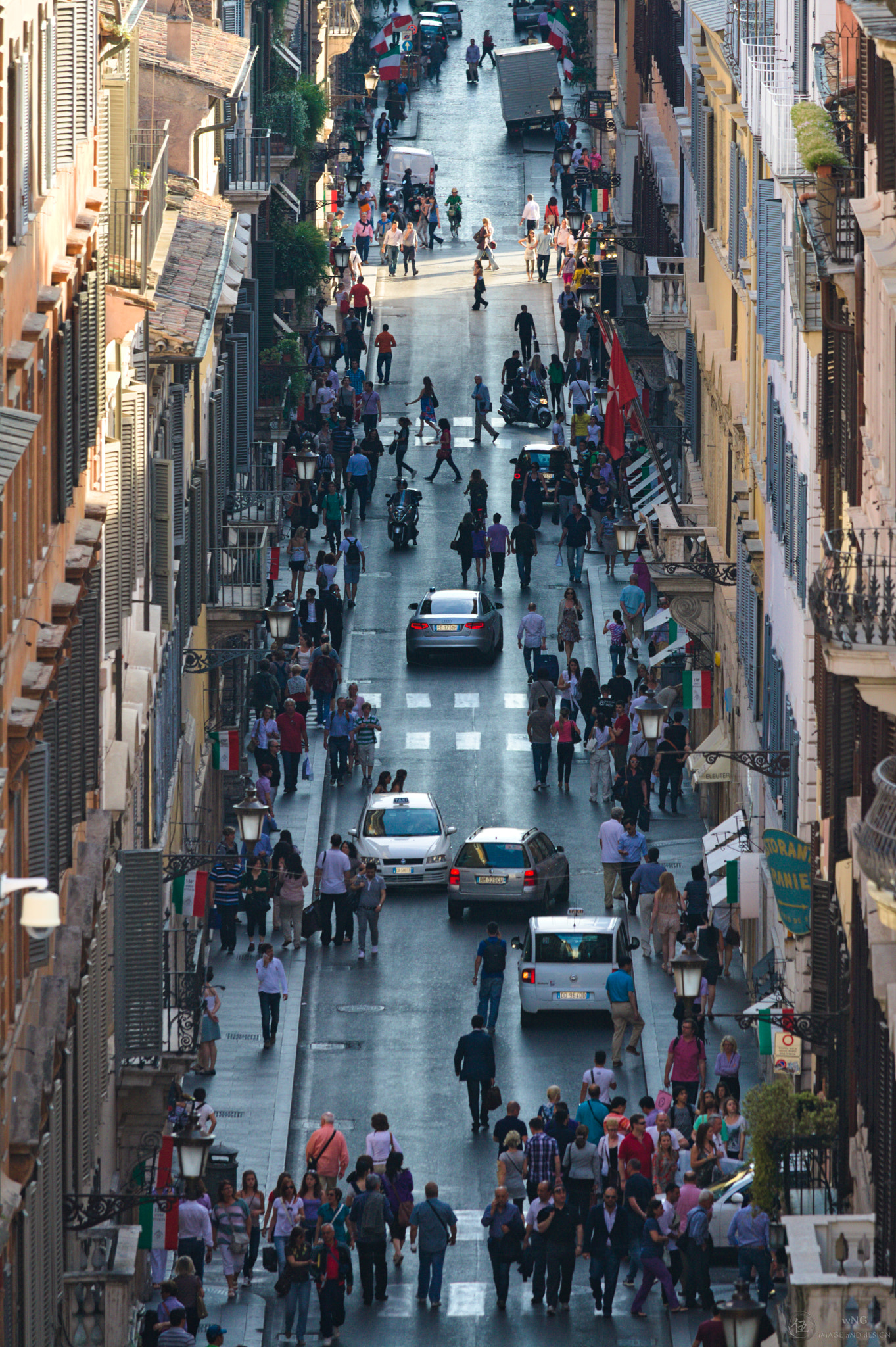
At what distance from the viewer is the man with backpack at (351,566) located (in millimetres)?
61594

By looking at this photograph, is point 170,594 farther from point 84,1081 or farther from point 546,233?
point 546,233

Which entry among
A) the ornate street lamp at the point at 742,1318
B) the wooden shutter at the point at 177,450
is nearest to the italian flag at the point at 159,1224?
the ornate street lamp at the point at 742,1318

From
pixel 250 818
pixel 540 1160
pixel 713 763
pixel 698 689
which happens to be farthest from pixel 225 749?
pixel 540 1160

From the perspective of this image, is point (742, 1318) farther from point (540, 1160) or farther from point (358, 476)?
point (358, 476)

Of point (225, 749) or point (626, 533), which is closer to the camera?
point (225, 749)

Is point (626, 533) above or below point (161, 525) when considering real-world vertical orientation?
below

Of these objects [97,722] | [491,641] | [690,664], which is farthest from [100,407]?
[491,641]

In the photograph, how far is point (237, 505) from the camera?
5569 cm

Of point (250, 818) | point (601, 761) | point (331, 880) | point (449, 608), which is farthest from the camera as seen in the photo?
point (449, 608)

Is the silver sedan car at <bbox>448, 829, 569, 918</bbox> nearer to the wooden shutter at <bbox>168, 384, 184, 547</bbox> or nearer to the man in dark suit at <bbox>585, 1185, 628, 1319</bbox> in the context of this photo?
the wooden shutter at <bbox>168, 384, 184, 547</bbox>

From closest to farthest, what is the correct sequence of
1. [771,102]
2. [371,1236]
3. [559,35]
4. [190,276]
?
[371,1236] < [771,102] < [190,276] < [559,35]

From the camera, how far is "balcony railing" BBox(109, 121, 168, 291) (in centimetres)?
3616

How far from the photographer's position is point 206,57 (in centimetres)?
5588

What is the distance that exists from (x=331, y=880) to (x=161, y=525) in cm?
708
